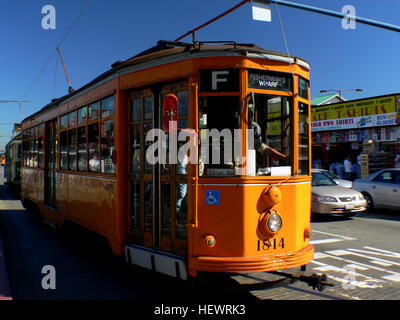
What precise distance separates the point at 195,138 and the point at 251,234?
1.22m

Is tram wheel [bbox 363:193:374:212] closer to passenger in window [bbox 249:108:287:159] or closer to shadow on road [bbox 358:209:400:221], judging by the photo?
shadow on road [bbox 358:209:400:221]

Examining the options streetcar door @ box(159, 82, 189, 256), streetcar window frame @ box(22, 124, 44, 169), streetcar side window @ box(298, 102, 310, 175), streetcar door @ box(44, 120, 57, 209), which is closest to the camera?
streetcar door @ box(159, 82, 189, 256)

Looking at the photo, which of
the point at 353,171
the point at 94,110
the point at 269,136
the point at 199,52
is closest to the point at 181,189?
the point at 269,136

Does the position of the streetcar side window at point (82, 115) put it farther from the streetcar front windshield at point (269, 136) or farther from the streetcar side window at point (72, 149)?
the streetcar front windshield at point (269, 136)

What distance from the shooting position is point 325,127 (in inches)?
926

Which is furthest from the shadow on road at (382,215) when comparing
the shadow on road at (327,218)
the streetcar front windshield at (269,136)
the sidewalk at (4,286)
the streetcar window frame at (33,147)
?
the sidewalk at (4,286)

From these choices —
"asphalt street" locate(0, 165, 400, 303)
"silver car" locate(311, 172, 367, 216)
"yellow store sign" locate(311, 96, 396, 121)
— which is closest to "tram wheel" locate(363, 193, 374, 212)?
"silver car" locate(311, 172, 367, 216)

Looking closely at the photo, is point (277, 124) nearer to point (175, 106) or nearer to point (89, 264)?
point (175, 106)

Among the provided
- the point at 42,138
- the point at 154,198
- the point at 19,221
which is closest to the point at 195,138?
the point at 154,198

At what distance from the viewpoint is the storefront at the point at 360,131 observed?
19.6 m

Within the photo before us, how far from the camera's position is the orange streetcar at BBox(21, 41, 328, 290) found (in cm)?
411

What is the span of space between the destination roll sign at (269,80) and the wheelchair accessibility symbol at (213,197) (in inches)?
49.2

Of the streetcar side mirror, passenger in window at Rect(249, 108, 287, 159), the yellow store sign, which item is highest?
the yellow store sign

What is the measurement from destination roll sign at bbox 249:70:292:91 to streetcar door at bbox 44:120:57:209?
231 inches
